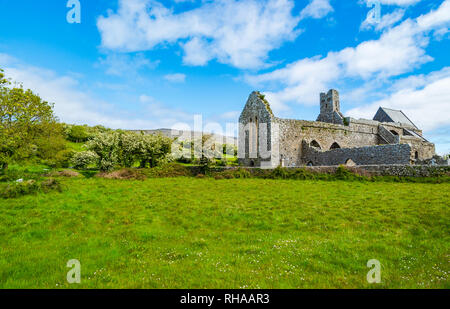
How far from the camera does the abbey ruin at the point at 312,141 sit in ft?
74.6

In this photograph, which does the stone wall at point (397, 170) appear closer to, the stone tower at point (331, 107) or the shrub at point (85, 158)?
the stone tower at point (331, 107)

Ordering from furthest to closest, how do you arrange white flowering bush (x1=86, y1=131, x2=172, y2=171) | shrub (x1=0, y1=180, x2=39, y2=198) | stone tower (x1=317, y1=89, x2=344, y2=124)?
stone tower (x1=317, y1=89, x2=344, y2=124), white flowering bush (x1=86, y1=131, x2=172, y2=171), shrub (x1=0, y1=180, x2=39, y2=198)

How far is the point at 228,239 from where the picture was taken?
6.69m

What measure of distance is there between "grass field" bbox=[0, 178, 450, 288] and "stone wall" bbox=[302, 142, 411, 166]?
8.49m

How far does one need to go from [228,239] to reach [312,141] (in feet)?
80.2

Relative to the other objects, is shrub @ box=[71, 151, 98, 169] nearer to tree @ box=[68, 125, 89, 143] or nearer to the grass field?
the grass field

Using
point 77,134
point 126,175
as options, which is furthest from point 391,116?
point 77,134

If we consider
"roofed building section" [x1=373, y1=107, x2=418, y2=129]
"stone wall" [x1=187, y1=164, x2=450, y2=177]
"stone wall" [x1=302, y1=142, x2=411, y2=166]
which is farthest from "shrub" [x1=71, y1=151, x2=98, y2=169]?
"roofed building section" [x1=373, y1=107, x2=418, y2=129]

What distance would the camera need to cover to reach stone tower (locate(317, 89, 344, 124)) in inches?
1283

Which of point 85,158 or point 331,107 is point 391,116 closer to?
point 331,107

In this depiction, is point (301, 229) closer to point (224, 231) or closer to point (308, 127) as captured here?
point (224, 231)

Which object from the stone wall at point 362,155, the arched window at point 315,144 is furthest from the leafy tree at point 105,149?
the arched window at point 315,144
